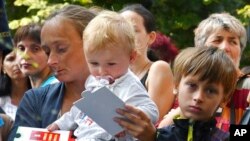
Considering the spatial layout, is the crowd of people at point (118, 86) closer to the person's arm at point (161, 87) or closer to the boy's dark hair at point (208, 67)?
the boy's dark hair at point (208, 67)

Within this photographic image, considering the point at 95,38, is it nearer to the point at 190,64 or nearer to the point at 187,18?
the point at 190,64

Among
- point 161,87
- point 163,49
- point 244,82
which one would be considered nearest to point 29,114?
point 161,87

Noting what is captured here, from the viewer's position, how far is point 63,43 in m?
4.30

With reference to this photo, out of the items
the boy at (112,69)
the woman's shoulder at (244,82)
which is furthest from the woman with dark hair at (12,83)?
the boy at (112,69)

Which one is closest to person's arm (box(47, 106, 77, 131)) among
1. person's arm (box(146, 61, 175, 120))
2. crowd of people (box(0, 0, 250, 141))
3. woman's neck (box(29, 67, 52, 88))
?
crowd of people (box(0, 0, 250, 141))

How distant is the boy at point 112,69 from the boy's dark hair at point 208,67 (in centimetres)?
25

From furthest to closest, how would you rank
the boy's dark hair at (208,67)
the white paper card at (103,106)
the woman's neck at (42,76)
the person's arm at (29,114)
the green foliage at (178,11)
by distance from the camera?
the green foliage at (178,11) < the woman's neck at (42,76) < the person's arm at (29,114) < the boy's dark hair at (208,67) < the white paper card at (103,106)

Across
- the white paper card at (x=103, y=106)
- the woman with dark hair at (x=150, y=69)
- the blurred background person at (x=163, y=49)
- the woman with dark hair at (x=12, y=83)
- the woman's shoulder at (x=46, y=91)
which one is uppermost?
the white paper card at (x=103, y=106)

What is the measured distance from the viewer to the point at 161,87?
5410mm

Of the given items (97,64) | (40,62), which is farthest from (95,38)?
(40,62)

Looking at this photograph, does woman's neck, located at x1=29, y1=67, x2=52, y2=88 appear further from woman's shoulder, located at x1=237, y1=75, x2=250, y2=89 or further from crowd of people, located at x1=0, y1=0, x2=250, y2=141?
woman's shoulder, located at x1=237, y1=75, x2=250, y2=89

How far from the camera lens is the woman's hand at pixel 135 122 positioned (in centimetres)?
378

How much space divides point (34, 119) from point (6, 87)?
7.58ft

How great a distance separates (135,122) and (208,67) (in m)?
0.49
